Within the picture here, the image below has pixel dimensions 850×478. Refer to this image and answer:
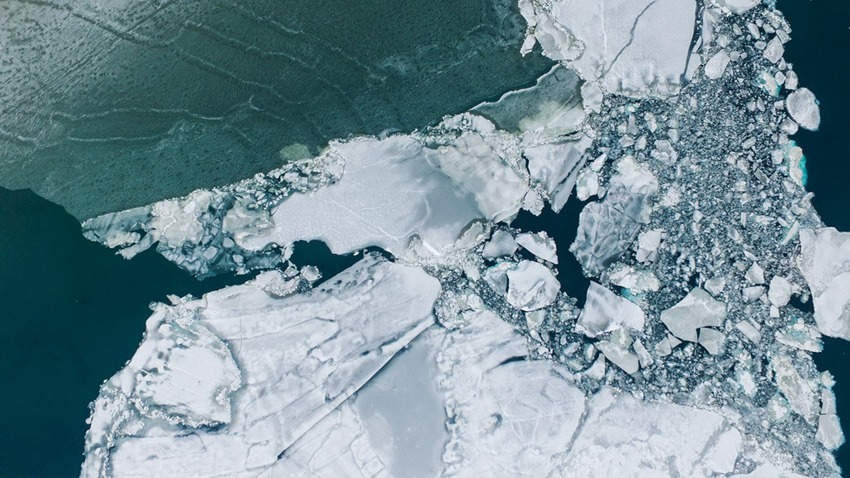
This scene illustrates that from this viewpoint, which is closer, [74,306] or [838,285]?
[838,285]

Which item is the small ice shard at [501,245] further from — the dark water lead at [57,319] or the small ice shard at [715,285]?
the dark water lead at [57,319]

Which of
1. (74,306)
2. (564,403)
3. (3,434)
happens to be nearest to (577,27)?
(564,403)

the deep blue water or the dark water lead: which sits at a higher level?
the deep blue water

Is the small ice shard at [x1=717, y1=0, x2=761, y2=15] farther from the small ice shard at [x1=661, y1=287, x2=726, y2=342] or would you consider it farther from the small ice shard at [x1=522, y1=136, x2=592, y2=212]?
the small ice shard at [x1=661, y1=287, x2=726, y2=342]

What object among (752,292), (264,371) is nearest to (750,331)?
(752,292)

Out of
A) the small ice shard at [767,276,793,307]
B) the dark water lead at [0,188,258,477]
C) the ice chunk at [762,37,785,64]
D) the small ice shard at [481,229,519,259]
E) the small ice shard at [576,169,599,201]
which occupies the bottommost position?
the dark water lead at [0,188,258,477]

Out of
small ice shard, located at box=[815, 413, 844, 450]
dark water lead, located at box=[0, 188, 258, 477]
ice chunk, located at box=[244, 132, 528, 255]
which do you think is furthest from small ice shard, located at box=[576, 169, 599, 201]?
dark water lead, located at box=[0, 188, 258, 477]

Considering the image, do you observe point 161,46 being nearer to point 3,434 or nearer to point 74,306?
point 74,306
